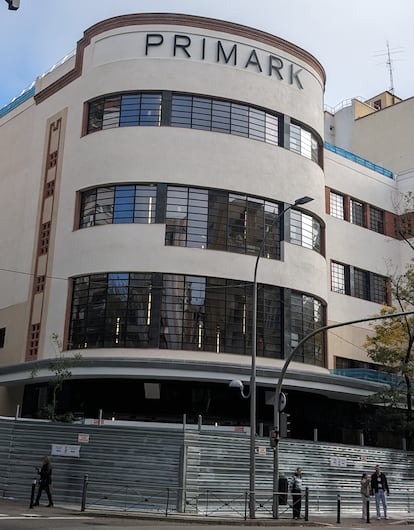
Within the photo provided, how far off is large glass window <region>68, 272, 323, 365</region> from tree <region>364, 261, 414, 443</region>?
5.37 m

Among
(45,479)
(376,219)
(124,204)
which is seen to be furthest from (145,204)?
(376,219)

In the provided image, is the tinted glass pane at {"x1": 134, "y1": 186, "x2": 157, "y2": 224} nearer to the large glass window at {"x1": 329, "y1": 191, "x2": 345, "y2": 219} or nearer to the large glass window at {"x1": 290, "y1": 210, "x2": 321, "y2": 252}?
the large glass window at {"x1": 290, "y1": 210, "x2": 321, "y2": 252}

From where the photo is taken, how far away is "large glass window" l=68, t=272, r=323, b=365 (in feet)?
Answer: 94.4

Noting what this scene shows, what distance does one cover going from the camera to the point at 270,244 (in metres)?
31.9

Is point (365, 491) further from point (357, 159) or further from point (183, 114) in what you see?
point (357, 159)

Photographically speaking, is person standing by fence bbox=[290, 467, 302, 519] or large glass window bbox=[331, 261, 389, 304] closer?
person standing by fence bbox=[290, 467, 302, 519]

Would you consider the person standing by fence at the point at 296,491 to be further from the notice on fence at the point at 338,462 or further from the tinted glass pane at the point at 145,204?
the tinted glass pane at the point at 145,204

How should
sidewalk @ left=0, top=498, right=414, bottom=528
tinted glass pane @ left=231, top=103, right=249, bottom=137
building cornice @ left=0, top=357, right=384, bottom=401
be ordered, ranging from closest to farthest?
1. sidewalk @ left=0, top=498, right=414, bottom=528
2. building cornice @ left=0, top=357, right=384, bottom=401
3. tinted glass pane @ left=231, top=103, right=249, bottom=137

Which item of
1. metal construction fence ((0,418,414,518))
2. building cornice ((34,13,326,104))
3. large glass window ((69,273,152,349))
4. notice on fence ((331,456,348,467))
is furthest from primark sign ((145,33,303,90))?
notice on fence ((331,456,348,467))

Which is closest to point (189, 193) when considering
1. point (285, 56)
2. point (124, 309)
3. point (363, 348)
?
point (124, 309)

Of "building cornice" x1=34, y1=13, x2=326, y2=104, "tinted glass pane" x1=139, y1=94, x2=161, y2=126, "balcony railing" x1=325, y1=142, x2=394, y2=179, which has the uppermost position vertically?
"building cornice" x1=34, y1=13, x2=326, y2=104

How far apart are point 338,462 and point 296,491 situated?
3611mm

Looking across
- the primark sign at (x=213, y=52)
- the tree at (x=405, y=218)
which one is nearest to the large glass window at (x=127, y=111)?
the primark sign at (x=213, y=52)

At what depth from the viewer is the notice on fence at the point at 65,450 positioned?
A: 22.6 meters
